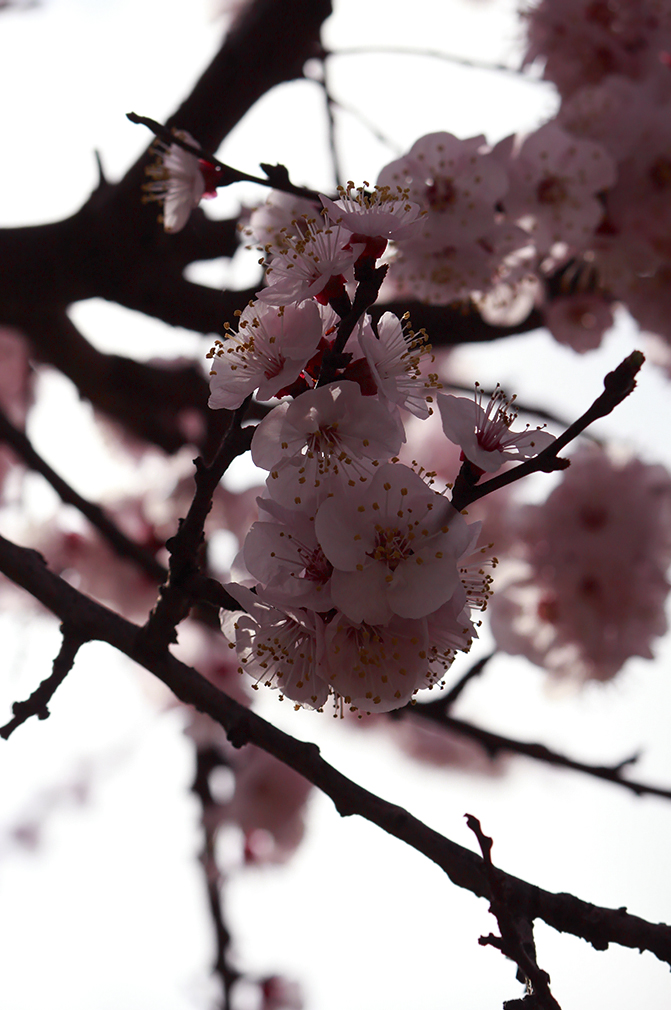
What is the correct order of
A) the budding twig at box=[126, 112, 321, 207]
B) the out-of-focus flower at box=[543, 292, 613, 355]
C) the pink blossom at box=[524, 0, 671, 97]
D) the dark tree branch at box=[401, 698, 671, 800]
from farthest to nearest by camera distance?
the pink blossom at box=[524, 0, 671, 97]
the out-of-focus flower at box=[543, 292, 613, 355]
the dark tree branch at box=[401, 698, 671, 800]
the budding twig at box=[126, 112, 321, 207]

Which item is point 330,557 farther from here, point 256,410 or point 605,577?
point 605,577

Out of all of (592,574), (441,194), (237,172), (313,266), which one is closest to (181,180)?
(237,172)

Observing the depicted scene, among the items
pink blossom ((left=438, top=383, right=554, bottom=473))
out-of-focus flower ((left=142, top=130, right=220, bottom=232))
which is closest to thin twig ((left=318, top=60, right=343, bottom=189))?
out-of-focus flower ((left=142, top=130, right=220, bottom=232))

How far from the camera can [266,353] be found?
0.81m

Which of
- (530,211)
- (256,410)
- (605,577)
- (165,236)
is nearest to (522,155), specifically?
(530,211)

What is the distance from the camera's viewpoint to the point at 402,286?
74.2 inches

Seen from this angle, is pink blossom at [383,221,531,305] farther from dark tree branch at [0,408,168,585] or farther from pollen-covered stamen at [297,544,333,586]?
pollen-covered stamen at [297,544,333,586]

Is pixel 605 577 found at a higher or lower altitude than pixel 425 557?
higher

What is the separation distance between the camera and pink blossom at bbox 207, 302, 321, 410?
0.78m

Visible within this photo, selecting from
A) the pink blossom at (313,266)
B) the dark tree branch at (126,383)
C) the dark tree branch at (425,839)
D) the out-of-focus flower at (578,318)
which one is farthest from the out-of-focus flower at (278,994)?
the pink blossom at (313,266)

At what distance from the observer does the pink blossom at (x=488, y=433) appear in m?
0.77

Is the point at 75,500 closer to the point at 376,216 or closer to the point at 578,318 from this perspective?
the point at 376,216

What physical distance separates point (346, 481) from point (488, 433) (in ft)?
0.60

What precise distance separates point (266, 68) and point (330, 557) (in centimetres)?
180
